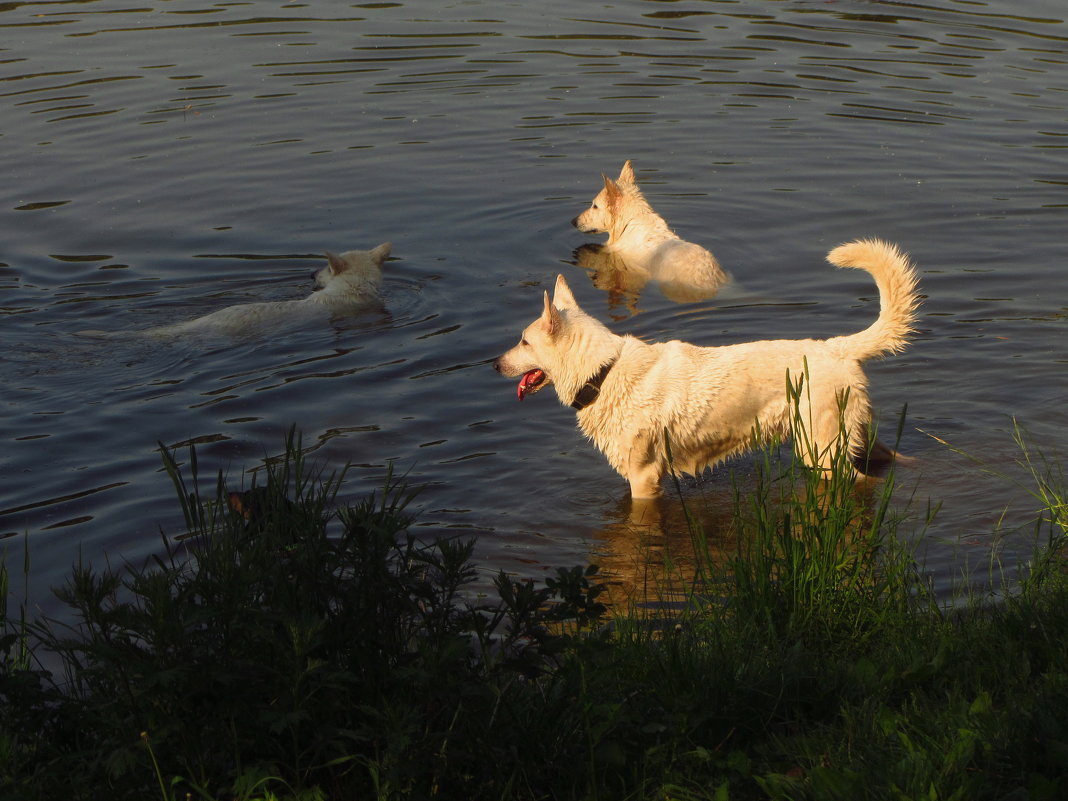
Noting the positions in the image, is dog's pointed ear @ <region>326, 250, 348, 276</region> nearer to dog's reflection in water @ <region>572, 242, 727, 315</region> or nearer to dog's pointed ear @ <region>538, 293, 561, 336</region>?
dog's reflection in water @ <region>572, 242, 727, 315</region>

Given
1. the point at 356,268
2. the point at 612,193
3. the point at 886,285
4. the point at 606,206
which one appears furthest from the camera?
the point at 606,206

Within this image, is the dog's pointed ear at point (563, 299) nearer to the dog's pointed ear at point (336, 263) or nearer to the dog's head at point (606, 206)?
the dog's pointed ear at point (336, 263)

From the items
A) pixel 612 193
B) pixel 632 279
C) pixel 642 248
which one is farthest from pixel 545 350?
pixel 612 193

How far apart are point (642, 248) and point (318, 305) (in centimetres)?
305

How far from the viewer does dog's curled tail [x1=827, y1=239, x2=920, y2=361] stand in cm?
614

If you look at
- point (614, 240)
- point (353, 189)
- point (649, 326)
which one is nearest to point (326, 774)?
point (649, 326)

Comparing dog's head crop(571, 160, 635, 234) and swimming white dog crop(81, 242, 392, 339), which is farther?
dog's head crop(571, 160, 635, 234)

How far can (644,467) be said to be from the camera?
6.65 m

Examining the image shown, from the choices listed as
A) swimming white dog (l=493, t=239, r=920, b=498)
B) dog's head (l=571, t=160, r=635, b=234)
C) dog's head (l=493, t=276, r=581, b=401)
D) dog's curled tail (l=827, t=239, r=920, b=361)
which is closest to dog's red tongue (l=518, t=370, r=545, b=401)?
dog's head (l=493, t=276, r=581, b=401)

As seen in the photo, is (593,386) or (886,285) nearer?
(886,285)

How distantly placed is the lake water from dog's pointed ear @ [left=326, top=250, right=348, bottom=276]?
452 mm

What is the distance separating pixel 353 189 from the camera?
12.8 metres

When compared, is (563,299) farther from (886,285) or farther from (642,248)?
(642,248)

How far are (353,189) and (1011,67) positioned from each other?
9058 millimetres
